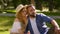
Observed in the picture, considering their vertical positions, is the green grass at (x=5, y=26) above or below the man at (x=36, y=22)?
below

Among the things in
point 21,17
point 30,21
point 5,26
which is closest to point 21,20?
point 21,17

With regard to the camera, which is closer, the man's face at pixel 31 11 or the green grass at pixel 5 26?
the man's face at pixel 31 11

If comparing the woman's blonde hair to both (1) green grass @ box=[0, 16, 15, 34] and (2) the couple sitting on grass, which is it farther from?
(1) green grass @ box=[0, 16, 15, 34]

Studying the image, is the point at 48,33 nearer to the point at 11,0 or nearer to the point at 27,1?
the point at 27,1

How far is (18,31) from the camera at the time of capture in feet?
11.7

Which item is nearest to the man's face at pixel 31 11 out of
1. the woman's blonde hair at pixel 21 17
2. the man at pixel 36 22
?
the man at pixel 36 22

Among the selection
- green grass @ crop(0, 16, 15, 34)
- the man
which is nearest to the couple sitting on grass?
the man

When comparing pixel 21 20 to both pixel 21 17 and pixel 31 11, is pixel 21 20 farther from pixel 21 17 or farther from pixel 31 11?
pixel 31 11

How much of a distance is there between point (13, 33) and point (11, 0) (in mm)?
22259

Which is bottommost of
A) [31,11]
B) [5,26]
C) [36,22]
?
[5,26]

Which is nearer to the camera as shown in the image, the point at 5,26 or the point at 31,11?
the point at 31,11

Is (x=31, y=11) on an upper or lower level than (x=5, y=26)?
upper

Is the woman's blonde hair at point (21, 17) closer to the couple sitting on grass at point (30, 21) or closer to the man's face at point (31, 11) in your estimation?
the couple sitting on grass at point (30, 21)

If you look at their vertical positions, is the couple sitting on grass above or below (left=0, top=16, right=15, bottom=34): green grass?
above
